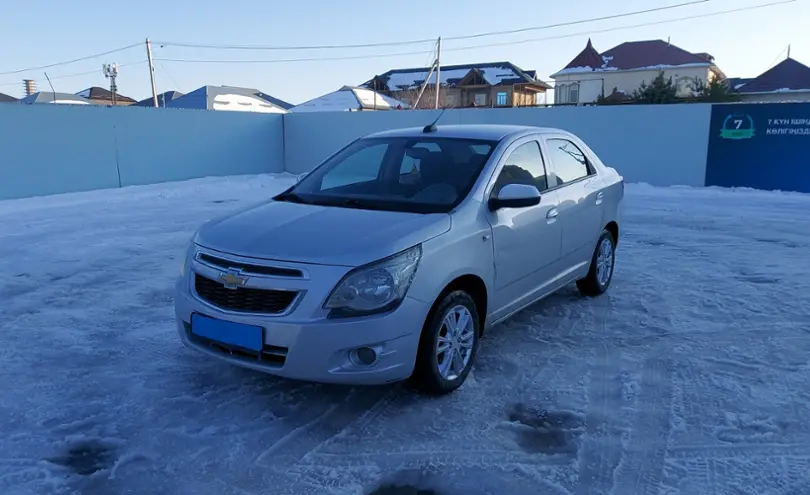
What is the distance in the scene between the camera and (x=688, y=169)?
47.7 ft

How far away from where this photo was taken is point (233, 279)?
10.9ft

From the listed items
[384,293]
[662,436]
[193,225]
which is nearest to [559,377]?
[662,436]

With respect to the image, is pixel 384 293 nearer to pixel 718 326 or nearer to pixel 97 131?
pixel 718 326

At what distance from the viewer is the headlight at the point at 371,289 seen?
316cm

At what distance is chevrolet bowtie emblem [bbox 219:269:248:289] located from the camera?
3283mm

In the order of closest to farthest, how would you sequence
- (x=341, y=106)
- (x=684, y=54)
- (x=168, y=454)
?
(x=168, y=454) → (x=341, y=106) → (x=684, y=54)

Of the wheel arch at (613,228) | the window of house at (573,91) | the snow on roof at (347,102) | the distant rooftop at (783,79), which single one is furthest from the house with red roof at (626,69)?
the wheel arch at (613,228)

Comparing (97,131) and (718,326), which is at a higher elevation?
(97,131)

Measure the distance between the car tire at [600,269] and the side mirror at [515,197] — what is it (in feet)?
6.03

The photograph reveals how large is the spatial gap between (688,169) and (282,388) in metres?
13.2

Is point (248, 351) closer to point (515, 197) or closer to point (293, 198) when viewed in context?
point (293, 198)

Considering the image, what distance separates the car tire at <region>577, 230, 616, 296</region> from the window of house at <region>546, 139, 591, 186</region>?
658 millimetres

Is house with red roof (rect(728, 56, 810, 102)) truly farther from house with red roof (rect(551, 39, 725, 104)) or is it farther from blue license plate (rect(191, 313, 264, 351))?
blue license plate (rect(191, 313, 264, 351))

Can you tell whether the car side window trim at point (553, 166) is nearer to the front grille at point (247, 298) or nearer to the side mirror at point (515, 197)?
the side mirror at point (515, 197)
